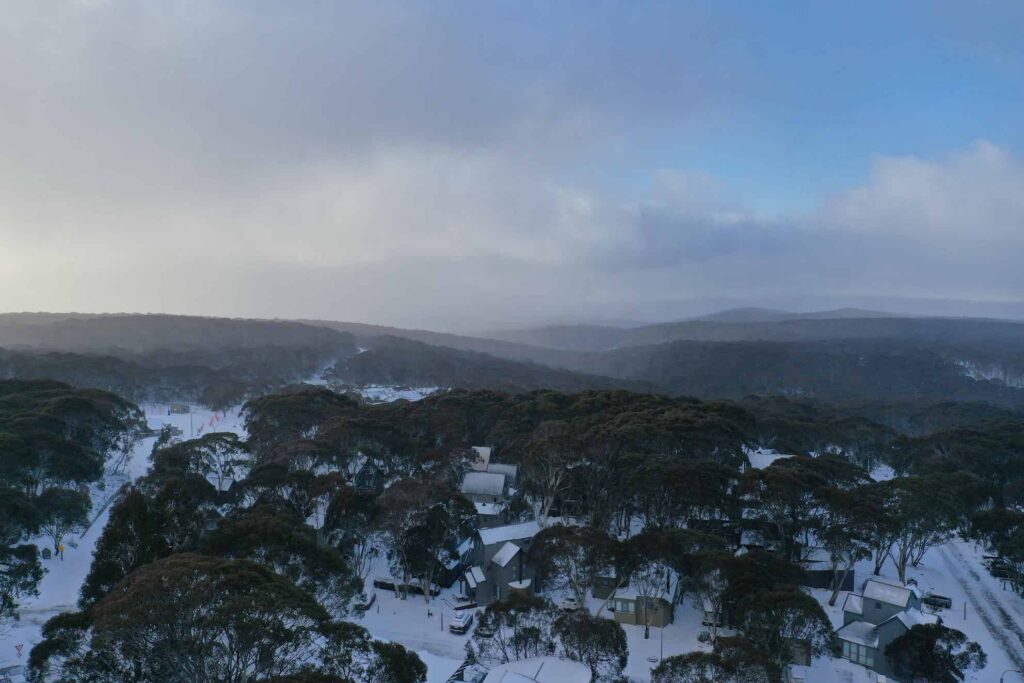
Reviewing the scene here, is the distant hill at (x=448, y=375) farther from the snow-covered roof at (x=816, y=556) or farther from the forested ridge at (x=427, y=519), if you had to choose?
the snow-covered roof at (x=816, y=556)

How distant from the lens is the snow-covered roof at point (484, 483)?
109 feet

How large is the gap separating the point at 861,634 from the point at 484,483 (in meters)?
19.0

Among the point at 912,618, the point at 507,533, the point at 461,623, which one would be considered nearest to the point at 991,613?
the point at 912,618

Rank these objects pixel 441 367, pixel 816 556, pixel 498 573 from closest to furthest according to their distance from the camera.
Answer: pixel 498 573 → pixel 816 556 → pixel 441 367

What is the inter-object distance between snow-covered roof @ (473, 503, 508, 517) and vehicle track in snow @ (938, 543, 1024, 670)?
70.9ft

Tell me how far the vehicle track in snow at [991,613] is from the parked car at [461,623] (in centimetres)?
1973

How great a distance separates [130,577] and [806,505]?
84.3 feet

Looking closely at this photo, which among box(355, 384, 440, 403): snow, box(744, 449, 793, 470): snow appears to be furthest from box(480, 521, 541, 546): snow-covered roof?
box(355, 384, 440, 403): snow

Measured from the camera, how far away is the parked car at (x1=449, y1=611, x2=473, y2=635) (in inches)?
875

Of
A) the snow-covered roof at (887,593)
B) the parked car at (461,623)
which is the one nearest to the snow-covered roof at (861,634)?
the snow-covered roof at (887,593)

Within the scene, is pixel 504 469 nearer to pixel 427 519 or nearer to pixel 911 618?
Result: pixel 427 519

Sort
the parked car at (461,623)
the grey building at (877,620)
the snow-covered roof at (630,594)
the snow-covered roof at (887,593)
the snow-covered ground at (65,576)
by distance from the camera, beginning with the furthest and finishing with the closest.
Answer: the snow-covered roof at (630,594)
the parked car at (461,623)
the snow-covered roof at (887,593)
the grey building at (877,620)
the snow-covered ground at (65,576)

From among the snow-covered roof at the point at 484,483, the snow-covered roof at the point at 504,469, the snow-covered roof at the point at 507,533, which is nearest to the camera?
the snow-covered roof at the point at 507,533

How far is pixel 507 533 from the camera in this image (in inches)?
1073
